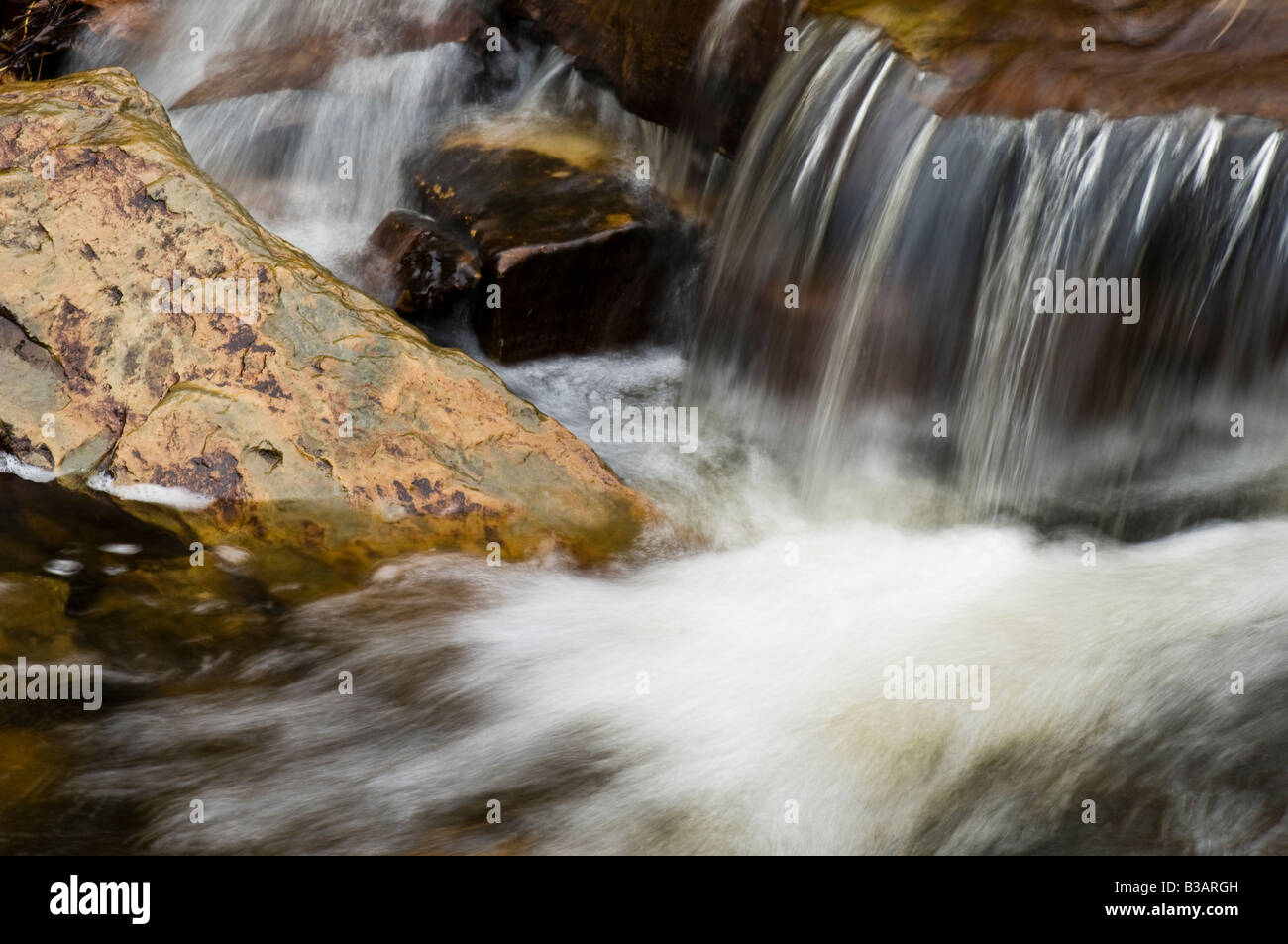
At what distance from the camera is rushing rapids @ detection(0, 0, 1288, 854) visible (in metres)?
3.85

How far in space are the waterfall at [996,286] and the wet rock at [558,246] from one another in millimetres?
476

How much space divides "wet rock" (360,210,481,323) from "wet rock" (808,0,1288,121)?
2.35 meters

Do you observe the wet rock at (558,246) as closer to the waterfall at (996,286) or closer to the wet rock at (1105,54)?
the waterfall at (996,286)

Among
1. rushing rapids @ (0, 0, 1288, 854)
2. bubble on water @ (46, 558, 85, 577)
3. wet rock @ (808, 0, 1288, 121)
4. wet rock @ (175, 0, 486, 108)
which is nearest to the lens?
rushing rapids @ (0, 0, 1288, 854)

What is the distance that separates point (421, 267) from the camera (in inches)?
267

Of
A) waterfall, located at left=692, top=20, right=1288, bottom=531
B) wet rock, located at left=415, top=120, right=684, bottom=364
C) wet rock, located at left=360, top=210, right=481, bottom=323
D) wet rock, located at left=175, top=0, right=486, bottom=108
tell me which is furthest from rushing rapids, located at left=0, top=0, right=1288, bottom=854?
wet rock, located at left=175, top=0, right=486, bottom=108

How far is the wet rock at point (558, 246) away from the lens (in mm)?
6684

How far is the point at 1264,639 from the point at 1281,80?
7.10 ft

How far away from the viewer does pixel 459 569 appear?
4961 millimetres

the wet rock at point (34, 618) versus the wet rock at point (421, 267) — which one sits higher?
the wet rock at point (421, 267)

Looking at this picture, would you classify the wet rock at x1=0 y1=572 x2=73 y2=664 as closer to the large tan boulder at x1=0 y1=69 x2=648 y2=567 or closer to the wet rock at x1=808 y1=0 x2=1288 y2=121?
the large tan boulder at x1=0 y1=69 x2=648 y2=567

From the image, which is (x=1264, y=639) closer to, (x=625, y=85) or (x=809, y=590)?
(x=809, y=590)

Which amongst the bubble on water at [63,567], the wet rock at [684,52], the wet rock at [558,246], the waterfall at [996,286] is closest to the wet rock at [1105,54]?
the waterfall at [996,286]

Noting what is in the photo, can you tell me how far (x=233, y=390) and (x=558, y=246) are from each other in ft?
6.84
